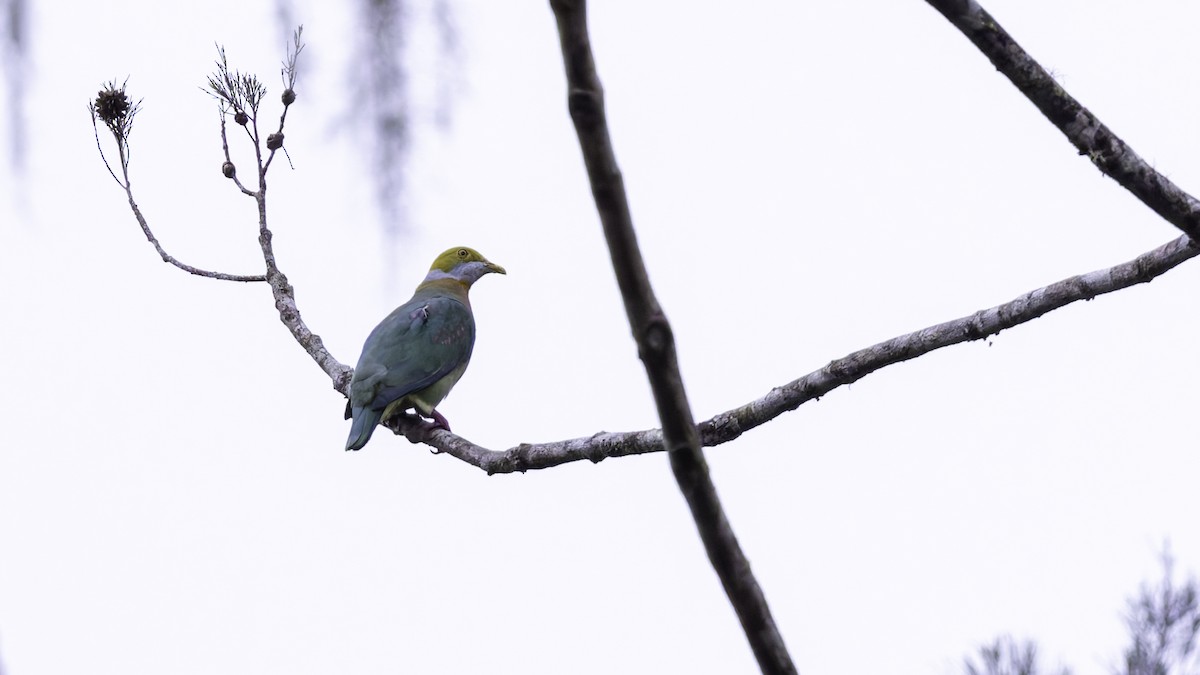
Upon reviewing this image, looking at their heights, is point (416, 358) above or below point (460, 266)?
below

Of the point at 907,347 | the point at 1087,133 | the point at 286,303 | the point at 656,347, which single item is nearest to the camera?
the point at 656,347

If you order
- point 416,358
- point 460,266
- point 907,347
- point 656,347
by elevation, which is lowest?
point 656,347

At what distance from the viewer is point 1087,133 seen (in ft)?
6.69

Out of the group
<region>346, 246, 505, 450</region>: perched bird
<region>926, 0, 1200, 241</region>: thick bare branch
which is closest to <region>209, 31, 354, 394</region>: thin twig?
<region>346, 246, 505, 450</region>: perched bird

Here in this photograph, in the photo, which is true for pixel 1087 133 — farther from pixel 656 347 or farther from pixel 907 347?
pixel 656 347

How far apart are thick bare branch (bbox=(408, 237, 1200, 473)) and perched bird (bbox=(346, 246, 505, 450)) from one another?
179cm

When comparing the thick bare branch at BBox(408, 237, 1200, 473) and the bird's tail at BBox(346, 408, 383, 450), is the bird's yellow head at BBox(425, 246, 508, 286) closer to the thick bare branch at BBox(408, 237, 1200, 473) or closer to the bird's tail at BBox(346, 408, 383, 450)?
the bird's tail at BBox(346, 408, 383, 450)

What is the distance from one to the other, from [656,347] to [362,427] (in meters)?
3.70

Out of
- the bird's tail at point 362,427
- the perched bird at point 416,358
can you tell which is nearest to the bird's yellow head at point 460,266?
the perched bird at point 416,358

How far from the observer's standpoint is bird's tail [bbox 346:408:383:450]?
487 cm

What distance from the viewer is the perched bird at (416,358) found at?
193 inches

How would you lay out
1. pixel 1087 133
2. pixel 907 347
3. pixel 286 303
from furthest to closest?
pixel 286 303
pixel 907 347
pixel 1087 133

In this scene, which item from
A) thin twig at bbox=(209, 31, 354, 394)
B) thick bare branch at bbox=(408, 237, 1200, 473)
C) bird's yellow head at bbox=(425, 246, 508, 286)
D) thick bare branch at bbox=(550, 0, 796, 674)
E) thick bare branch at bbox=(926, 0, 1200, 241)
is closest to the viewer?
thick bare branch at bbox=(550, 0, 796, 674)

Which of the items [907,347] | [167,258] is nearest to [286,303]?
[167,258]
